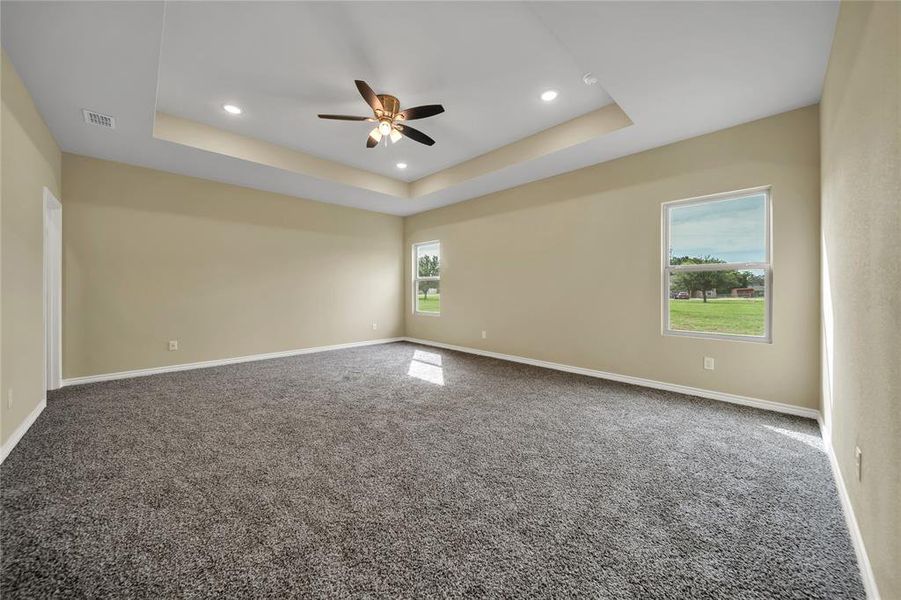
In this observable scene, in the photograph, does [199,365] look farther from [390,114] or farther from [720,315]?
[720,315]

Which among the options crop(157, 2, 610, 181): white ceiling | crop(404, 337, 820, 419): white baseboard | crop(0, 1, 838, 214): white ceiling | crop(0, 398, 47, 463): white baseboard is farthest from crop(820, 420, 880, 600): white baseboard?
crop(0, 398, 47, 463): white baseboard

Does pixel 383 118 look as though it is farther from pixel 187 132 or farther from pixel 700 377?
pixel 700 377

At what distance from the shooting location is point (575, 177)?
4.34 meters

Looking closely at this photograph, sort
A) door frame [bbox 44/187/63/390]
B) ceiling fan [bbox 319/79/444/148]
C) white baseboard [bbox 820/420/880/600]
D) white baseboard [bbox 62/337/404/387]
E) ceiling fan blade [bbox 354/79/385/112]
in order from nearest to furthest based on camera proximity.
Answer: white baseboard [bbox 820/420/880/600] → ceiling fan blade [bbox 354/79/385/112] → ceiling fan [bbox 319/79/444/148] → door frame [bbox 44/187/63/390] → white baseboard [bbox 62/337/404/387]

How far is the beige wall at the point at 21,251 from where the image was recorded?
87.4 inches

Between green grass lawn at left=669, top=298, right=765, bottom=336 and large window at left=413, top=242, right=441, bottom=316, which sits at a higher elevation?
large window at left=413, top=242, right=441, bottom=316

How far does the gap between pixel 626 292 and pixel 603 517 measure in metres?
2.88

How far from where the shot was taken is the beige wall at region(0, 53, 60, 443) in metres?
2.22

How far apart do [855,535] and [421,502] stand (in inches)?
74.0

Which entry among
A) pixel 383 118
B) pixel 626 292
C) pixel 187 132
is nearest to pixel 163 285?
pixel 187 132

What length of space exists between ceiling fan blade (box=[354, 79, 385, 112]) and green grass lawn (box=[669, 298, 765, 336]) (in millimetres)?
3496

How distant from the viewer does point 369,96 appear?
2727 millimetres

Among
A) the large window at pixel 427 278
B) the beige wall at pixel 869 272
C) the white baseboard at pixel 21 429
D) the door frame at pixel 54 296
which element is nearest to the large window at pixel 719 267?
the beige wall at pixel 869 272

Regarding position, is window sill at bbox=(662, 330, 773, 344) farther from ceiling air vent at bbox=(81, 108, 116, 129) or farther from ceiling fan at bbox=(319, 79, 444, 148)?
ceiling air vent at bbox=(81, 108, 116, 129)
